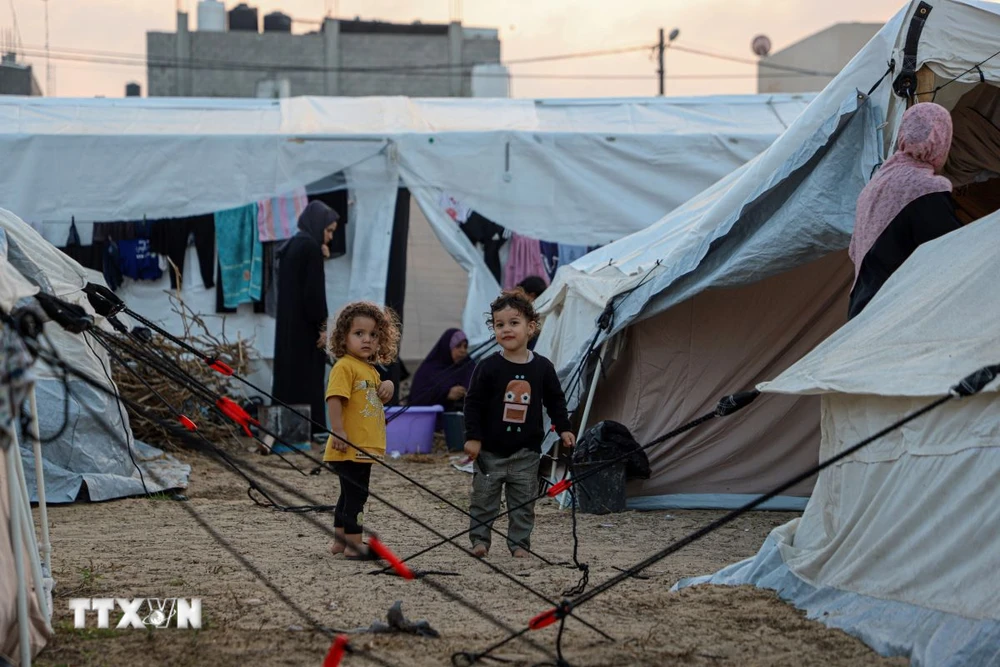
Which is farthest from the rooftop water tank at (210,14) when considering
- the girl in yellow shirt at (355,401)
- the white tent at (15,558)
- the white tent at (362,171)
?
the white tent at (15,558)

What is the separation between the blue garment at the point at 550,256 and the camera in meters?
10.7

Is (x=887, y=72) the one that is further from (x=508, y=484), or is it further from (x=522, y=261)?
(x=522, y=261)

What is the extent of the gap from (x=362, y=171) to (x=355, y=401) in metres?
5.74

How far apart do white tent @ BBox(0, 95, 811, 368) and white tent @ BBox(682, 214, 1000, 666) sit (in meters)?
6.40

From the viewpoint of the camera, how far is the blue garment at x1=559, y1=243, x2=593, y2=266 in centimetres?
1078

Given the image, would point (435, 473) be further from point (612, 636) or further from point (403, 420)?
point (612, 636)

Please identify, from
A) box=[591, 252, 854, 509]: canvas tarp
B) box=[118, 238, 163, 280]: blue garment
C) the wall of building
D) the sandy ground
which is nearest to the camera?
the sandy ground

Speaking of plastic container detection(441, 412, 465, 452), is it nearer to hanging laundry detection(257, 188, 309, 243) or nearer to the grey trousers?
hanging laundry detection(257, 188, 309, 243)

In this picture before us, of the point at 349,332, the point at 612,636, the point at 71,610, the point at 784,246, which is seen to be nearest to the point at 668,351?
the point at 784,246

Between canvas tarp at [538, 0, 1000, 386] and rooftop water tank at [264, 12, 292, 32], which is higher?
rooftop water tank at [264, 12, 292, 32]

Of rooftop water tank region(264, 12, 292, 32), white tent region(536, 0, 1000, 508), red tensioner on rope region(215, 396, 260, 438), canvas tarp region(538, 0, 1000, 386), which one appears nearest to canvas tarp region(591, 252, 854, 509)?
white tent region(536, 0, 1000, 508)

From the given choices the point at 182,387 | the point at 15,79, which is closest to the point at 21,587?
the point at 182,387

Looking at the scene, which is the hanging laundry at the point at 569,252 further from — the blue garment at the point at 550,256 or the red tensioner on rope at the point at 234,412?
the red tensioner on rope at the point at 234,412

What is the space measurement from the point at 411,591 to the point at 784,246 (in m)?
2.36
